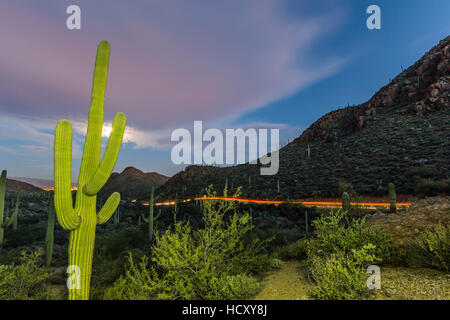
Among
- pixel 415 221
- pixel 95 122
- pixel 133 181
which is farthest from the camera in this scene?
pixel 133 181

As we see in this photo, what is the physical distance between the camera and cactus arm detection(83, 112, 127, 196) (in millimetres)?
4242

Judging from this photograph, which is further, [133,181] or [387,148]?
[133,181]

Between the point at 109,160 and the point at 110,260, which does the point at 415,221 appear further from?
the point at 110,260

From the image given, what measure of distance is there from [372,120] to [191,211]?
38257 mm

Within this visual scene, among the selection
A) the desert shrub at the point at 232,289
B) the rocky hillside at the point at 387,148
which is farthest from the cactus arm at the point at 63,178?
the rocky hillside at the point at 387,148

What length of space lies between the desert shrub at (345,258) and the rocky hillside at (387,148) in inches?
721

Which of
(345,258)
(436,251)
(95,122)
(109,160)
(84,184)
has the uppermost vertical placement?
(95,122)

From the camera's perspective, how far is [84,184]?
4.42 metres

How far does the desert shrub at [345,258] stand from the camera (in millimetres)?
3836

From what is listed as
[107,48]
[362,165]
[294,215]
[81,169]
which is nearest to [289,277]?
[81,169]

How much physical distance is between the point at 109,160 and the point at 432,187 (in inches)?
951

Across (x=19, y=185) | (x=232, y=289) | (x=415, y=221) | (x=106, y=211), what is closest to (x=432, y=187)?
(x=415, y=221)

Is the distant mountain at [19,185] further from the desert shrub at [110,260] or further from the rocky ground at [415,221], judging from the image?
the rocky ground at [415,221]

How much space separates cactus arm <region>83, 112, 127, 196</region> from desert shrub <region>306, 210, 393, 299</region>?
455cm
